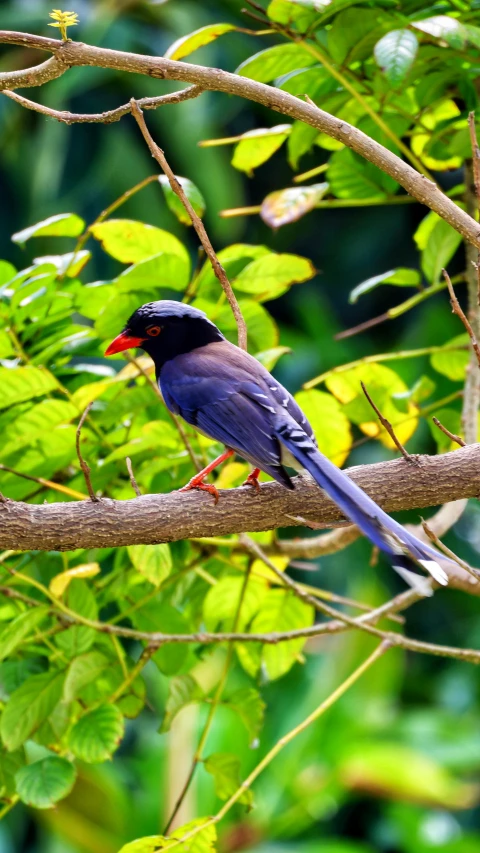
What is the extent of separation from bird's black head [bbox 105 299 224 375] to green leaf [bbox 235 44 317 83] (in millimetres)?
543

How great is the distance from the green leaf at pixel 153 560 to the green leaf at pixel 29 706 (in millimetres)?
278

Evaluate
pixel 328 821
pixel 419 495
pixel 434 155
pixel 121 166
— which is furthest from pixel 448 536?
pixel 419 495

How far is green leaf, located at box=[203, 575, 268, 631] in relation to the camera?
7.41 ft

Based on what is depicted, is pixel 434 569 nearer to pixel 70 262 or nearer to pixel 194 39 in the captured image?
pixel 70 262

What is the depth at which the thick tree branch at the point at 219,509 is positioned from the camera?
1568 mm

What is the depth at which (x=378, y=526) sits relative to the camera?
1543 millimetres

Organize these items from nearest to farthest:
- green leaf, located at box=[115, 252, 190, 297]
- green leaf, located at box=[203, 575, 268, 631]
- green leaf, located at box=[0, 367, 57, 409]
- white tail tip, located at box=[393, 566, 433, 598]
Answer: white tail tip, located at box=[393, 566, 433, 598], green leaf, located at box=[0, 367, 57, 409], green leaf, located at box=[115, 252, 190, 297], green leaf, located at box=[203, 575, 268, 631]

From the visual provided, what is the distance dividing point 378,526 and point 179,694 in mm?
787

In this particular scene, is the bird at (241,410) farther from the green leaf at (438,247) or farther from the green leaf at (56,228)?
the green leaf at (438,247)

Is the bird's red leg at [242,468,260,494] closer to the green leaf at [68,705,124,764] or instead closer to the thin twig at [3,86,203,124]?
the green leaf at [68,705,124,764]

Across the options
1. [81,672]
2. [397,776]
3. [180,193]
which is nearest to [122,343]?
[180,193]

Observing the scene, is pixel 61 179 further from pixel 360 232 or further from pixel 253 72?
pixel 253 72

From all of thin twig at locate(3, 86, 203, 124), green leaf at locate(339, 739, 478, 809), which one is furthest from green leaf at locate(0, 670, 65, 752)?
green leaf at locate(339, 739, 478, 809)

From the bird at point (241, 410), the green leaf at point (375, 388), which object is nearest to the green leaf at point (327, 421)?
the green leaf at point (375, 388)
